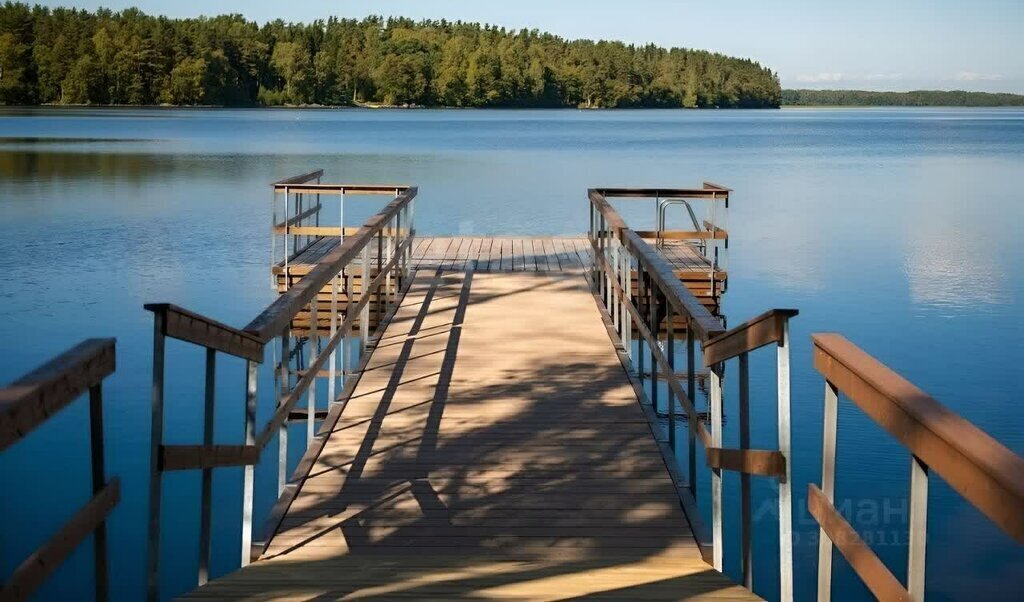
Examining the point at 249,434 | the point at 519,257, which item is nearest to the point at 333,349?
the point at 249,434

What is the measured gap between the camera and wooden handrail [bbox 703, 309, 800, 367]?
10.6ft

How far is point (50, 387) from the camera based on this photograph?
2250 mm

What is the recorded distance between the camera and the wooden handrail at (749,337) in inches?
128

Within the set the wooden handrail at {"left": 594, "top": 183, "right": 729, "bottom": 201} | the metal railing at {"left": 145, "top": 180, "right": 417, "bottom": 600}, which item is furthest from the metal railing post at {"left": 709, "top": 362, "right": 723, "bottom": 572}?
the wooden handrail at {"left": 594, "top": 183, "right": 729, "bottom": 201}

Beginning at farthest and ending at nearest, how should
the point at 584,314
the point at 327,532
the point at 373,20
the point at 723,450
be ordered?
the point at 373,20, the point at 584,314, the point at 327,532, the point at 723,450

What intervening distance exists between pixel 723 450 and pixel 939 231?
19.9 m

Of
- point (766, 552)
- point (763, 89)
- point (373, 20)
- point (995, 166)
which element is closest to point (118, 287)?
point (766, 552)

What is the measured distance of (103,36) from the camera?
409 feet

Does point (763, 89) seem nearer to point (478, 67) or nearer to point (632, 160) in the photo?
point (478, 67)

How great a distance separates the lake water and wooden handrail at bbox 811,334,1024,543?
430 cm

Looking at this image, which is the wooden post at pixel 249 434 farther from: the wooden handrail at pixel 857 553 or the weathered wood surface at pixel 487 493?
the wooden handrail at pixel 857 553

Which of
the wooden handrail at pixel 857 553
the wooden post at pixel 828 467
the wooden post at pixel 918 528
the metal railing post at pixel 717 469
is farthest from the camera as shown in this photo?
the metal railing post at pixel 717 469

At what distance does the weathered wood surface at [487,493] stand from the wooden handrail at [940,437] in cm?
119

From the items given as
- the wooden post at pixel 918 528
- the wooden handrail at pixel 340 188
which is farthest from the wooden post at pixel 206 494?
the wooden handrail at pixel 340 188
